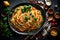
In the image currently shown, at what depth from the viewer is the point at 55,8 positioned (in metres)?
2.66

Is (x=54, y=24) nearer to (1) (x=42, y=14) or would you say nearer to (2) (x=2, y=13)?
(1) (x=42, y=14)

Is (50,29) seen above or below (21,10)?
below

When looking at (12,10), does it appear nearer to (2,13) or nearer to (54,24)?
(2,13)

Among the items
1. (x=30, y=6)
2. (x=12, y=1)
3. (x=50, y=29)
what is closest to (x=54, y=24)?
(x=50, y=29)

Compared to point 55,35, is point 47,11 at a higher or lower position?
higher

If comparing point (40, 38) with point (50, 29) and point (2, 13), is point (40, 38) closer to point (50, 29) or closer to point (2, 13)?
point (50, 29)

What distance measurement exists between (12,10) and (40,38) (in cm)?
33

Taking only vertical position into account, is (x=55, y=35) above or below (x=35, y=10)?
below

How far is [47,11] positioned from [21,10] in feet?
0.76

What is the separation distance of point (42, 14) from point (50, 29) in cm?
15

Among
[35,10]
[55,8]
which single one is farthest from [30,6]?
[55,8]

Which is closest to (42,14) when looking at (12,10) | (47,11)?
(47,11)

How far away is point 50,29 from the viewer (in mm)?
2576

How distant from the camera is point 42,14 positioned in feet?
8.55
